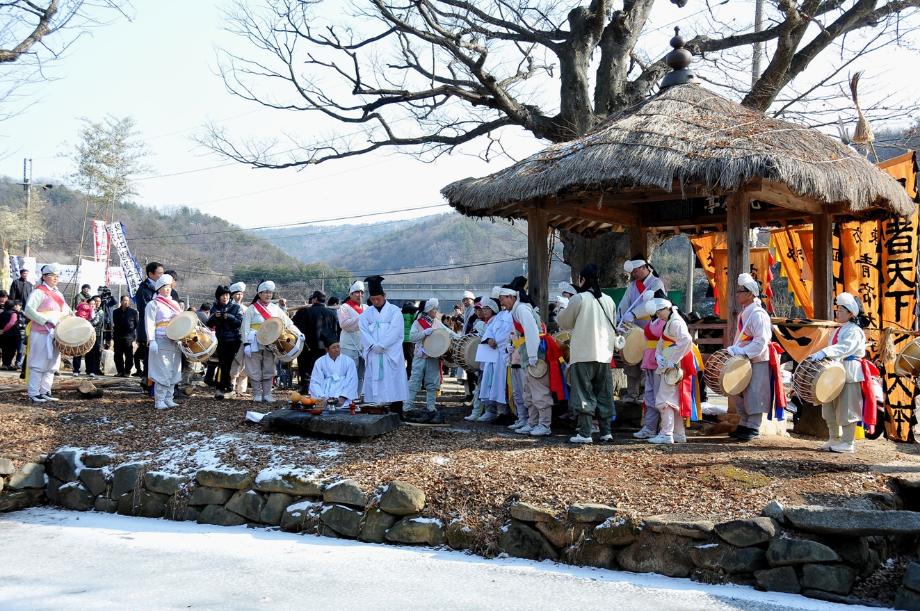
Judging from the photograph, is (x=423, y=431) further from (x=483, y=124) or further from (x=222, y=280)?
(x=222, y=280)

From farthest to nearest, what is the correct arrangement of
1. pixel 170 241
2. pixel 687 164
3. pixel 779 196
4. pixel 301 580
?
pixel 170 241
pixel 779 196
pixel 687 164
pixel 301 580

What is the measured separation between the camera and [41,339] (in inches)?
403

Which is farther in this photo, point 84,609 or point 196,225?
point 196,225

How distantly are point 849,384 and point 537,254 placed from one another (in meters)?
4.09

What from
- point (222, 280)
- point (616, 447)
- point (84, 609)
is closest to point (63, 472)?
point (84, 609)

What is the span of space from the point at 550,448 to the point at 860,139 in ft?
18.9

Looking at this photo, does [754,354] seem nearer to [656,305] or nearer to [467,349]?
[656,305]

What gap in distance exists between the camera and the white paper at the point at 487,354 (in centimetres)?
1009

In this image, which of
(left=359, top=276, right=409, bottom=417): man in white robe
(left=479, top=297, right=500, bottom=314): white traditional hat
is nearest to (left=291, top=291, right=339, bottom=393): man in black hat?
(left=359, top=276, right=409, bottom=417): man in white robe

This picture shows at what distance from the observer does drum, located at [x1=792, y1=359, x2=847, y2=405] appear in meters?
7.80

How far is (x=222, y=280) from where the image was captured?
207ft

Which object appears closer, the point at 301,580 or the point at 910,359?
the point at 301,580

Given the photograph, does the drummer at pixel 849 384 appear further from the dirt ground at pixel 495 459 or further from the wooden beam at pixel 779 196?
the wooden beam at pixel 779 196

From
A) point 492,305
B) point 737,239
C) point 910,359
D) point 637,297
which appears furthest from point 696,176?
point 910,359
